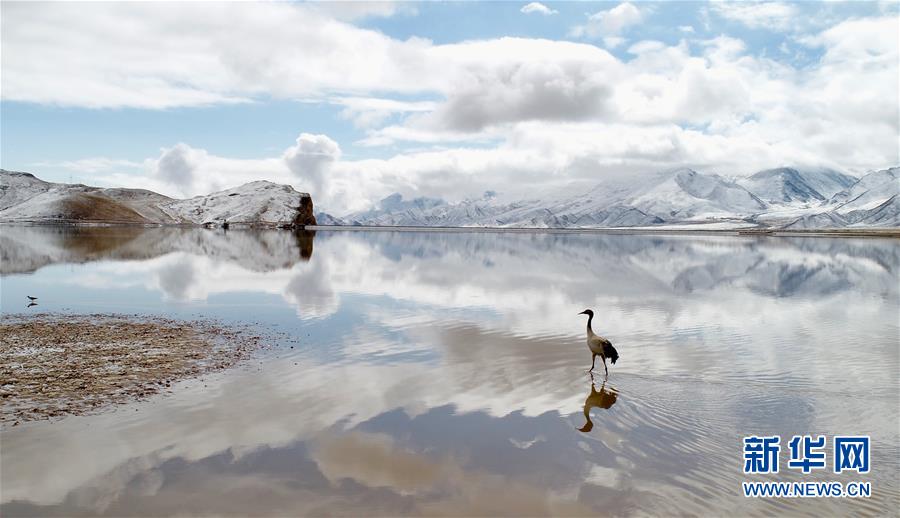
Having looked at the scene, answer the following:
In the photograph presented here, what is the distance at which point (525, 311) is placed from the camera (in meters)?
33.6

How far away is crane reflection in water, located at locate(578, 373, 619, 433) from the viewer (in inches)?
606

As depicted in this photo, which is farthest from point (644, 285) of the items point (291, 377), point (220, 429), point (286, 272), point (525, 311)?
point (220, 429)

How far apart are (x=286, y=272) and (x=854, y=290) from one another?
48.3 metres

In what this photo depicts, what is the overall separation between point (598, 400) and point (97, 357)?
1680 centimetres

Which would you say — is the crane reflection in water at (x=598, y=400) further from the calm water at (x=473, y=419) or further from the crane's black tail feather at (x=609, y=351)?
the crane's black tail feather at (x=609, y=351)

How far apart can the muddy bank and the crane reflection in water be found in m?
12.0

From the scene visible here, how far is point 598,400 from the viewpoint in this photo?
16797 millimetres
